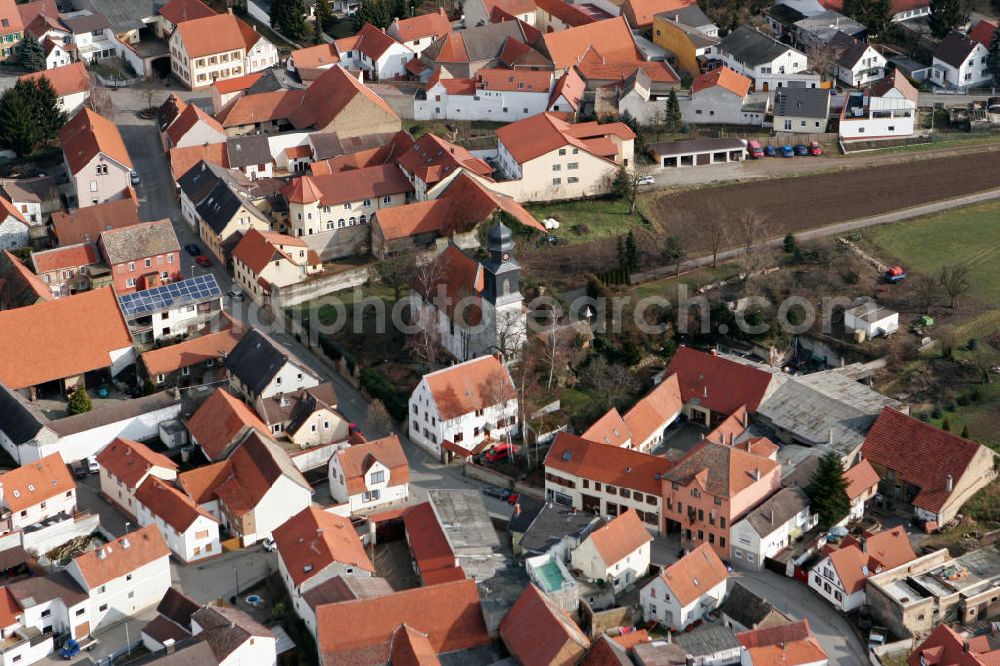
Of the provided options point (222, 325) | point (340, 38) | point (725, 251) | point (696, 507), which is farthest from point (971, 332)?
point (340, 38)

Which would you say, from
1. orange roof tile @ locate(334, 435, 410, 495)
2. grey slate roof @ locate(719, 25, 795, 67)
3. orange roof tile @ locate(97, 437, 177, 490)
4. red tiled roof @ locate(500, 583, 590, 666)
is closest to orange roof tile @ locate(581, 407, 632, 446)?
orange roof tile @ locate(334, 435, 410, 495)

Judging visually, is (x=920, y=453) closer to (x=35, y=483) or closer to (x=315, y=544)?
(x=315, y=544)

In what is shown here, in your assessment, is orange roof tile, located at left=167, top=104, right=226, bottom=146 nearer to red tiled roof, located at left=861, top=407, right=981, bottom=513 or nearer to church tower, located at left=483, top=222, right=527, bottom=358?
church tower, located at left=483, top=222, right=527, bottom=358

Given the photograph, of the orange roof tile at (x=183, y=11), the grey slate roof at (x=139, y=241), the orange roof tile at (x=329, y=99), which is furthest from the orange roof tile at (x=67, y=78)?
the grey slate roof at (x=139, y=241)

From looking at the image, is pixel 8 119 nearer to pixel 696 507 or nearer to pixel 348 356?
pixel 348 356

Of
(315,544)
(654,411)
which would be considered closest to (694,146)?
(654,411)

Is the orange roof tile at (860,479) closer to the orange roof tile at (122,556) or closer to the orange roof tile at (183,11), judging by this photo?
the orange roof tile at (122,556)
